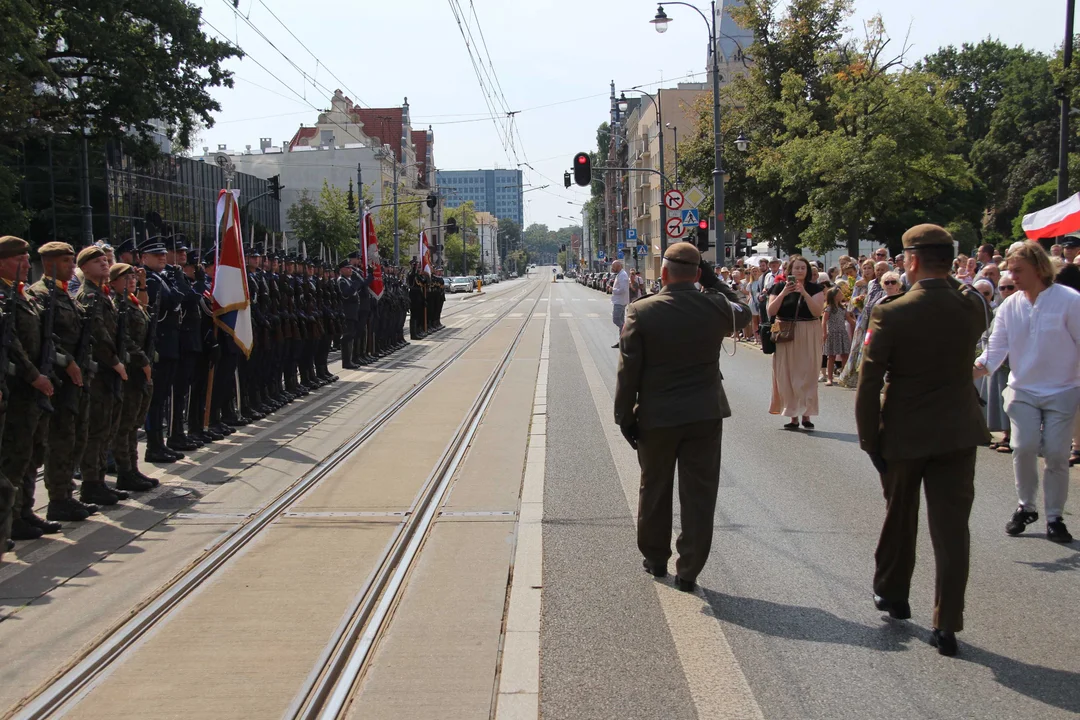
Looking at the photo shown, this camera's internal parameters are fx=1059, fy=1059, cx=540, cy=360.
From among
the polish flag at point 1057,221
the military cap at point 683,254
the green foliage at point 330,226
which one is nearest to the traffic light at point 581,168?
the polish flag at point 1057,221

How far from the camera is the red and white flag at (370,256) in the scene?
854 inches

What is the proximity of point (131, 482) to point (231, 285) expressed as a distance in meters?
3.42

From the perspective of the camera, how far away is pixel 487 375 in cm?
1812

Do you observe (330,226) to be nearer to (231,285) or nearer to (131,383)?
(231,285)

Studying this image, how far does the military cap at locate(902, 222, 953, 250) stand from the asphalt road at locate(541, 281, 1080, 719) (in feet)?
6.02

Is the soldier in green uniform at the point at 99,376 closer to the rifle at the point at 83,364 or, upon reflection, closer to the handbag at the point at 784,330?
the rifle at the point at 83,364

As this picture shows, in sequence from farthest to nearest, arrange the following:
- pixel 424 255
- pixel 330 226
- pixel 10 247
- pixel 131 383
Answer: pixel 330 226 → pixel 424 255 → pixel 131 383 → pixel 10 247

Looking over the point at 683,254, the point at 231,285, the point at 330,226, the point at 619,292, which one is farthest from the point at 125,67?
the point at 330,226

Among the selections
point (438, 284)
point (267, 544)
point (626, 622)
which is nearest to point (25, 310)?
point (267, 544)

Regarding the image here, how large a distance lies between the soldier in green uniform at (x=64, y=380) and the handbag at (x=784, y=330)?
6619 millimetres

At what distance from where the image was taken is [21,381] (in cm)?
686

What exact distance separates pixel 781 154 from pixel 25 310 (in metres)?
32.6

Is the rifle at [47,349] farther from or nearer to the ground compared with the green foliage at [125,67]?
nearer to the ground

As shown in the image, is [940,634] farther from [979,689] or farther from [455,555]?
[455,555]
